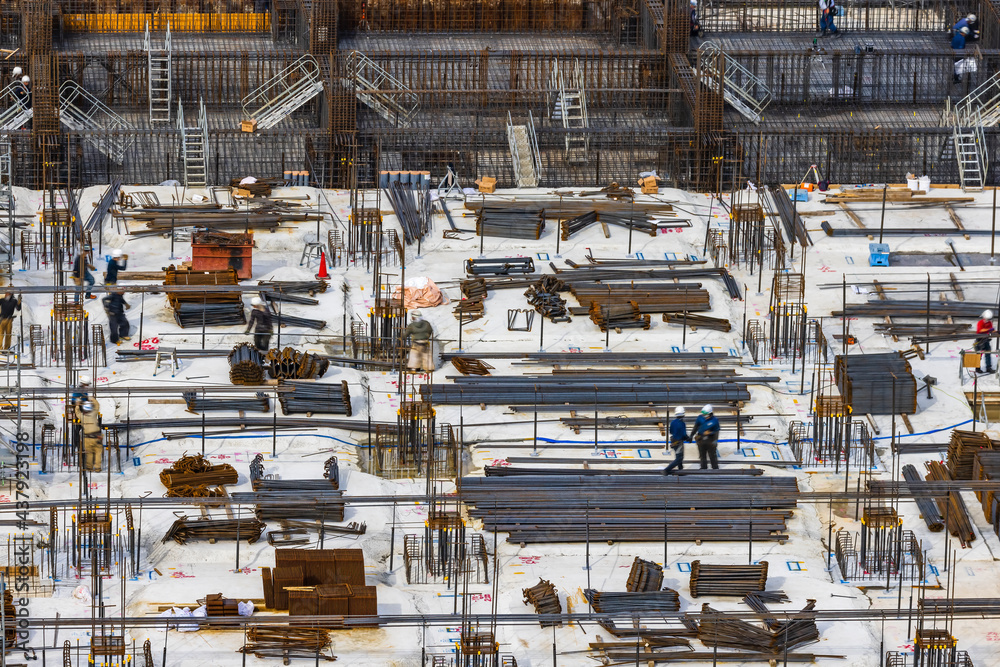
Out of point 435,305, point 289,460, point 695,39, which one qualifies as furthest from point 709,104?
point 289,460

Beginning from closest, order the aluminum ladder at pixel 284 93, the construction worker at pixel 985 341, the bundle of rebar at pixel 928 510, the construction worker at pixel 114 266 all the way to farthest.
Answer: the bundle of rebar at pixel 928 510 < the construction worker at pixel 985 341 < the construction worker at pixel 114 266 < the aluminum ladder at pixel 284 93

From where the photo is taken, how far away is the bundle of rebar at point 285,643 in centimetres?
4106

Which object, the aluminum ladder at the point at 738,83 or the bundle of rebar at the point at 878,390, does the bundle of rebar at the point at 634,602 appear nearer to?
the bundle of rebar at the point at 878,390

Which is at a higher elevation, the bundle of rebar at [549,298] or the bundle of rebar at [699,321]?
the bundle of rebar at [549,298]

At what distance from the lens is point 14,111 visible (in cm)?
6719

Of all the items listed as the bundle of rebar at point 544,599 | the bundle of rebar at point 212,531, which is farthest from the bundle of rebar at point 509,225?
the bundle of rebar at point 544,599

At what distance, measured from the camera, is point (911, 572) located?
44844 mm

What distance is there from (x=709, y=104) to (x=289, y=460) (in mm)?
22814

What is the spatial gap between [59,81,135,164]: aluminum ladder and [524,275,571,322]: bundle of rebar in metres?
14.6

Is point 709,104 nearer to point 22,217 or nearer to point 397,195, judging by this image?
point 397,195

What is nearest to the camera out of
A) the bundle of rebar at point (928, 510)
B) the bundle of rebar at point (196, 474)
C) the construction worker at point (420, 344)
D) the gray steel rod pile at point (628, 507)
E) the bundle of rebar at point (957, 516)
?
the gray steel rod pile at point (628, 507)

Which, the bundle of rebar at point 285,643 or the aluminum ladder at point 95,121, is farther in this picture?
the aluminum ladder at point 95,121

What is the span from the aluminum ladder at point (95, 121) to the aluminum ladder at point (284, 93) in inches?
148

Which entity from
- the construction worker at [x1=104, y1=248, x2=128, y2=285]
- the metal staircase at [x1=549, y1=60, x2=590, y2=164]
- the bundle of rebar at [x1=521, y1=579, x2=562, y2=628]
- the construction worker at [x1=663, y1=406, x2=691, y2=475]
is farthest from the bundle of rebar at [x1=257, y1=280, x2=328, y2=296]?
the bundle of rebar at [x1=521, y1=579, x2=562, y2=628]
